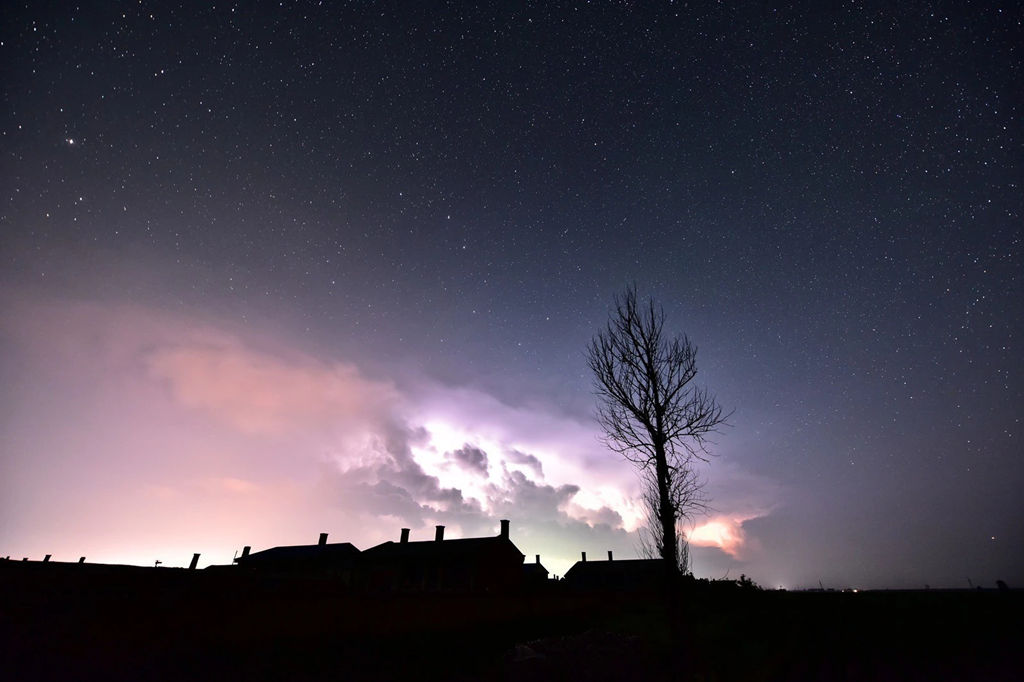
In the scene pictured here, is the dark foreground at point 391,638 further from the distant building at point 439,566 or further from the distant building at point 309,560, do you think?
the distant building at point 309,560

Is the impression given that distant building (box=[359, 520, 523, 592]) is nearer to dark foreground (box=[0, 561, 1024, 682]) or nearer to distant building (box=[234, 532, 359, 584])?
distant building (box=[234, 532, 359, 584])

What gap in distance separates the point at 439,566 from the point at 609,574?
90.4 ft

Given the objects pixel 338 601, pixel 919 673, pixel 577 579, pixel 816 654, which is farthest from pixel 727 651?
pixel 577 579

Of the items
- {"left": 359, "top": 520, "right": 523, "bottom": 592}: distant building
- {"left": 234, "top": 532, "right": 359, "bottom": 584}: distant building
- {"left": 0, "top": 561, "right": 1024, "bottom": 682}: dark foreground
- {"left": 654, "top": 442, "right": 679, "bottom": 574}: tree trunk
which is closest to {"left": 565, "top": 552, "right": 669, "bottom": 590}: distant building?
{"left": 359, "top": 520, "right": 523, "bottom": 592}: distant building

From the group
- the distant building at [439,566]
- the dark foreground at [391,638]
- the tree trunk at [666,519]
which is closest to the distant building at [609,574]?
the distant building at [439,566]

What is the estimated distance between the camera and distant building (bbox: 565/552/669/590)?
51.1m

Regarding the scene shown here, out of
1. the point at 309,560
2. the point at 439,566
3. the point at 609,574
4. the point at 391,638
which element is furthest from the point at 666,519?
the point at 609,574

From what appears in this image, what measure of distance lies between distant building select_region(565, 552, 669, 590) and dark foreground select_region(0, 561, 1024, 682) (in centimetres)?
3569

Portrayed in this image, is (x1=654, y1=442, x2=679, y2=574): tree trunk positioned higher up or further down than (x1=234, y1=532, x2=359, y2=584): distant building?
higher up

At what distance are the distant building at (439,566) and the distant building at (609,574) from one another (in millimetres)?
18533

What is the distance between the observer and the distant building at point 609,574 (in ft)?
168

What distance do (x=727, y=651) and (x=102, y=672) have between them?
16916 mm

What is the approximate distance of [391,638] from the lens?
17141 millimetres

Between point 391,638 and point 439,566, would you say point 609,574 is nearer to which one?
point 439,566
